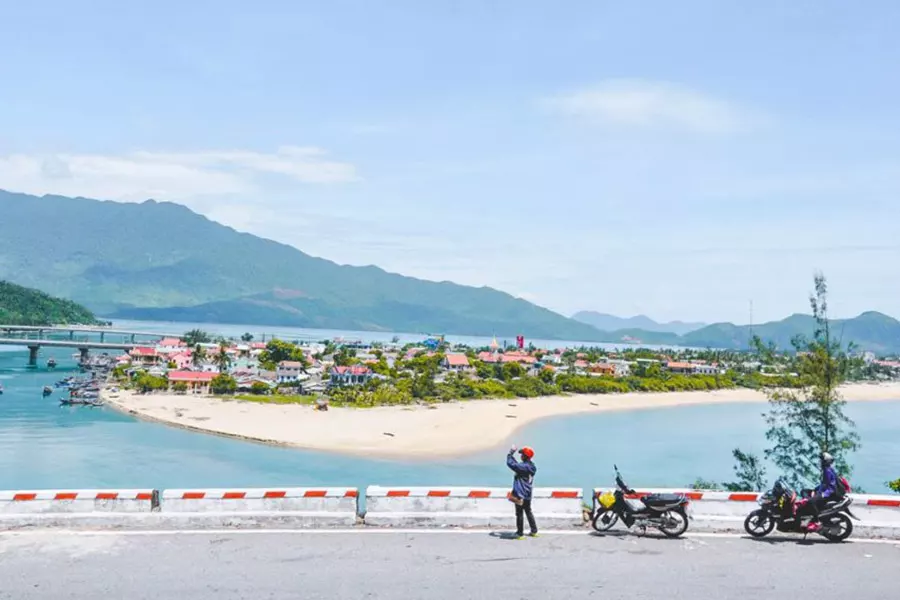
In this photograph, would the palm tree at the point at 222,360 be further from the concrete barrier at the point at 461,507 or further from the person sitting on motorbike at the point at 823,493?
the person sitting on motorbike at the point at 823,493

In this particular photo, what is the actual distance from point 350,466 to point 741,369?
270 ft

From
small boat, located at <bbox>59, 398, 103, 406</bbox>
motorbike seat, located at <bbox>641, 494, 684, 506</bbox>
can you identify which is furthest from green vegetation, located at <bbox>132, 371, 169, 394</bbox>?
motorbike seat, located at <bbox>641, 494, 684, 506</bbox>

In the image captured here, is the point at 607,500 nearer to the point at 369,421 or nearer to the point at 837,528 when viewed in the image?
the point at 837,528

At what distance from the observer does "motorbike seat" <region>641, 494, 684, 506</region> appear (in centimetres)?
996

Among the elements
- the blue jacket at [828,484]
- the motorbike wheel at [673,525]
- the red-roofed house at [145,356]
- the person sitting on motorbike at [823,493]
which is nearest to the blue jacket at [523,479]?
the motorbike wheel at [673,525]

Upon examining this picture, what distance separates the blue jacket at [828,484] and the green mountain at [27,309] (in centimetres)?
17992

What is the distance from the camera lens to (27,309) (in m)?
178

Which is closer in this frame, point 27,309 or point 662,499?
point 662,499

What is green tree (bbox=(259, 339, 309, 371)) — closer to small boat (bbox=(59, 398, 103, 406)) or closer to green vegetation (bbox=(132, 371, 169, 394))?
green vegetation (bbox=(132, 371, 169, 394))

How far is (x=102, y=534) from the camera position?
9.55 meters

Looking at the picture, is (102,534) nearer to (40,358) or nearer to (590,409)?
(590,409)

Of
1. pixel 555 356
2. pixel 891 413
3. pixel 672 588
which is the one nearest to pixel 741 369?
pixel 891 413

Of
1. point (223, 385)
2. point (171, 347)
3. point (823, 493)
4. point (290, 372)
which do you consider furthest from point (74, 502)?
point (171, 347)

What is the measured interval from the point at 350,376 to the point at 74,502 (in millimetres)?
64418
